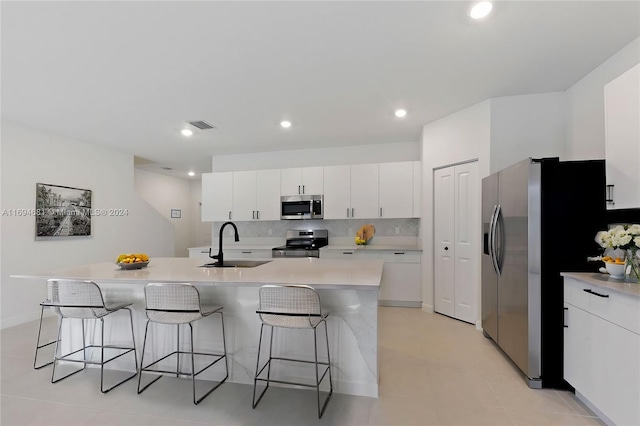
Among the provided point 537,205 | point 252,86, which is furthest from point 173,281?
point 537,205

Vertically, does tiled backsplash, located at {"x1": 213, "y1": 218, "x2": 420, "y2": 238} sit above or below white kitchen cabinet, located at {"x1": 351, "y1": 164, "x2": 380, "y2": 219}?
below

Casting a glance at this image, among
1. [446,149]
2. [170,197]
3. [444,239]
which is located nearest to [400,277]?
[444,239]

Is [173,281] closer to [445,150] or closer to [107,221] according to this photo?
[445,150]

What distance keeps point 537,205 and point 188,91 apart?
10.9ft

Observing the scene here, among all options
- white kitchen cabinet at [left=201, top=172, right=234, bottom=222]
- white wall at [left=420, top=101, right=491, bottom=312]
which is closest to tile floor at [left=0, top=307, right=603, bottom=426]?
white wall at [left=420, top=101, right=491, bottom=312]

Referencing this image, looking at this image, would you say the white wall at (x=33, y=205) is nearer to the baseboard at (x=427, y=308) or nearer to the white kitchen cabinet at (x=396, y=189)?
the white kitchen cabinet at (x=396, y=189)

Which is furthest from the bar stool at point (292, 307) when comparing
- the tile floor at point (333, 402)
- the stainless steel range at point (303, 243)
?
the stainless steel range at point (303, 243)

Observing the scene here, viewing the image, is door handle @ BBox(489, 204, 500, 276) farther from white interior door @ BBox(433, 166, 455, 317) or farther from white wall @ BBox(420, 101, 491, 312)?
white interior door @ BBox(433, 166, 455, 317)

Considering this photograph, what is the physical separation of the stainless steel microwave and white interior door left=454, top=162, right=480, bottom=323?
2164mm

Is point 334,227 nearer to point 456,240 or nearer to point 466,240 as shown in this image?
point 456,240

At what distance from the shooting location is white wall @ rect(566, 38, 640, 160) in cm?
249

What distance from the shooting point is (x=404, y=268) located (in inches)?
180

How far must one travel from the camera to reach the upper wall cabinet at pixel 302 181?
527cm

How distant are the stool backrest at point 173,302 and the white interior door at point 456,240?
3.11m
